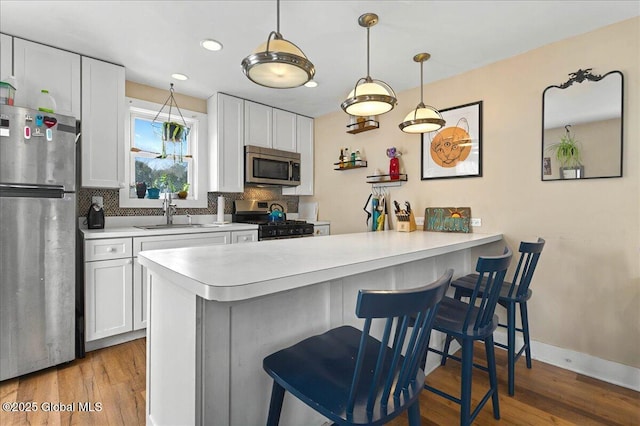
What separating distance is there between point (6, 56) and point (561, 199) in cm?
438

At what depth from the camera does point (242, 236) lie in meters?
3.43

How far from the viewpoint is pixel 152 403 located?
1464 mm

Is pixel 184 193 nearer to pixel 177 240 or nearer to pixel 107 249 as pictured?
pixel 177 240

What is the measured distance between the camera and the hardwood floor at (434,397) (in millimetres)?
1762

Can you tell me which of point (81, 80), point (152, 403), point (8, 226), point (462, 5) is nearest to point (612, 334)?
point (462, 5)

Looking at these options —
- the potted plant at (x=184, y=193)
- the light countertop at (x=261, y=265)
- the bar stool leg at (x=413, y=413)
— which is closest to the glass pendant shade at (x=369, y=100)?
the light countertop at (x=261, y=265)

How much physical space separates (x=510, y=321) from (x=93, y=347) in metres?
3.22

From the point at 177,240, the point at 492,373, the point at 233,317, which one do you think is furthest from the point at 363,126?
the point at 233,317

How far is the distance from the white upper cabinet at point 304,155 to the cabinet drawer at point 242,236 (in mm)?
1197

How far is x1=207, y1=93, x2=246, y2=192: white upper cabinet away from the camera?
3619 millimetres

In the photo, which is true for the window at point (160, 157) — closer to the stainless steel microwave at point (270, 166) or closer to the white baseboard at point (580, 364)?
the stainless steel microwave at point (270, 166)

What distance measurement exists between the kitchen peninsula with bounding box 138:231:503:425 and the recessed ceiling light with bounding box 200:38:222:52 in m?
1.78

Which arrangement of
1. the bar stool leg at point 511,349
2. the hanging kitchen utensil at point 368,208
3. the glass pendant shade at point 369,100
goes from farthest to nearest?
the hanging kitchen utensil at point 368,208 → the bar stool leg at point 511,349 → the glass pendant shade at point 369,100

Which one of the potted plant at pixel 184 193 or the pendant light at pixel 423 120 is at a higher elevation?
the pendant light at pixel 423 120
